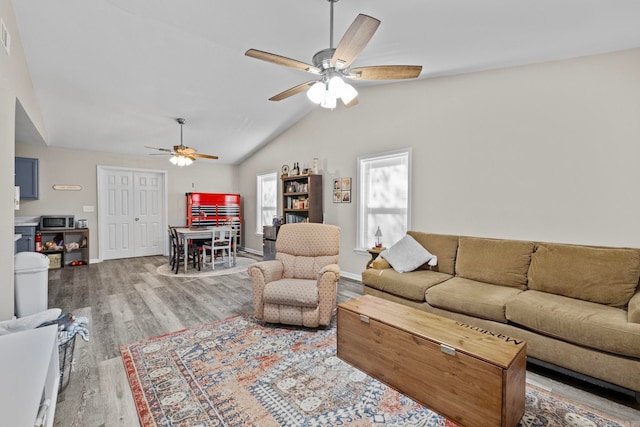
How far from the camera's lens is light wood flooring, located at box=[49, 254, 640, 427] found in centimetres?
177

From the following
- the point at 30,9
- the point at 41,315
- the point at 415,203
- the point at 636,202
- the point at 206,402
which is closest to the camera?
the point at 206,402

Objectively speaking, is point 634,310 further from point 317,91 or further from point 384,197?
point 384,197

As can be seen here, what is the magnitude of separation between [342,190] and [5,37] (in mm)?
4012

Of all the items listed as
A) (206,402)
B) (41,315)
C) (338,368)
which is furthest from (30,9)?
(338,368)

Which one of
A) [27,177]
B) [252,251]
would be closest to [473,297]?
[252,251]

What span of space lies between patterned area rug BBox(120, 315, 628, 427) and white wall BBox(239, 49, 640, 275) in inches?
67.0

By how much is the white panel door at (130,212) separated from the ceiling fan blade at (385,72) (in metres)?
6.32

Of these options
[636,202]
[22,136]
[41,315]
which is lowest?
[41,315]

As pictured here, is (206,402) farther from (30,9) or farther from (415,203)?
(30,9)

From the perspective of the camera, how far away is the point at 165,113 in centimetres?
471

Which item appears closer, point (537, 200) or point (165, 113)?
point (537, 200)

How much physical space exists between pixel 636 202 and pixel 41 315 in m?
4.72

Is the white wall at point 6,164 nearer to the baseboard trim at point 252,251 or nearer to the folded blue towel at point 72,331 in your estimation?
the folded blue towel at point 72,331

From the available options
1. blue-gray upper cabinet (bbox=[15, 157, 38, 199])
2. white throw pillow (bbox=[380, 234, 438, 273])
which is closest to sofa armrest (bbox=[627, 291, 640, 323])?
white throw pillow (bbox=[380, 234, 438, 273])
